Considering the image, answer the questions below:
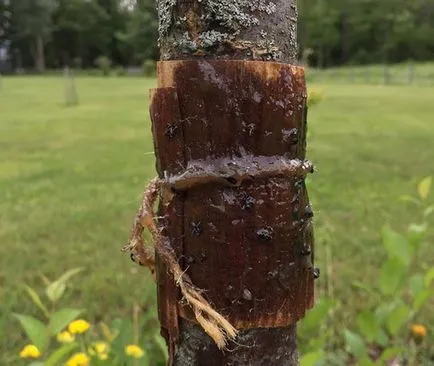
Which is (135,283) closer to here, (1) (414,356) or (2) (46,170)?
(1) (414,356)

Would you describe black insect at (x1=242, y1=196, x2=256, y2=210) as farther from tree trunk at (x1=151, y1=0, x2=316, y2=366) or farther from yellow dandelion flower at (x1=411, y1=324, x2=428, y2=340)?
yellow dandelion flower at (x1=411, y1=324, x2=428, y2=340)

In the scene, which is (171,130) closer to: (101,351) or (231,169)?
(231,169)

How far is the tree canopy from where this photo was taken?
3928cm

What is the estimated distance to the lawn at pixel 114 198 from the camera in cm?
313

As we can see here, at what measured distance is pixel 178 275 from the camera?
85 centimetres

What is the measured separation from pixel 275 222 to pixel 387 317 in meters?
1.16

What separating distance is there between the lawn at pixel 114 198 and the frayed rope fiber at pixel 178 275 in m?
0.15

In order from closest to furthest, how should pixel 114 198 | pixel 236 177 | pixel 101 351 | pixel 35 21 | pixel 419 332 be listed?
pixel 236 177
pixel 101 351
pixel 419 332
pixel 114 198
pixel 35 21

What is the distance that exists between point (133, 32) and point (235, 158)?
37591 mm

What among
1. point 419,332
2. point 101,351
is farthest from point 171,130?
point 419,332

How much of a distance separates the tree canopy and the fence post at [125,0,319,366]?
3728cm

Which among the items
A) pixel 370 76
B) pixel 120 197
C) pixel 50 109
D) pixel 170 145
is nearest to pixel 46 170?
pixel 120 197

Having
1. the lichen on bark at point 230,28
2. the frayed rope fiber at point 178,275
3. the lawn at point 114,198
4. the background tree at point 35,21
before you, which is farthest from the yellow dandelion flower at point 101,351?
the background tree at point 35,21

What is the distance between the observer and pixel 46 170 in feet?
20.0
